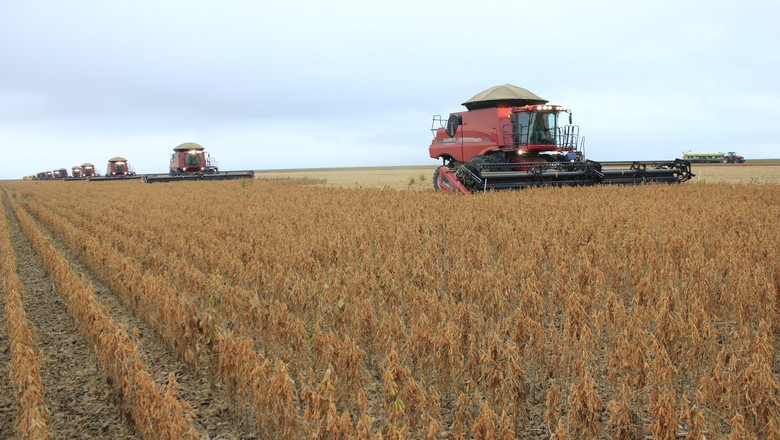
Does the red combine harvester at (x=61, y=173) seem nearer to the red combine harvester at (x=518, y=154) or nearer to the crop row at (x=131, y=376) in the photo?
the red combine harvester at (x=518, y=154)

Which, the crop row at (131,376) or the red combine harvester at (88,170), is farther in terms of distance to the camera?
the red combine harvester at (88,170)

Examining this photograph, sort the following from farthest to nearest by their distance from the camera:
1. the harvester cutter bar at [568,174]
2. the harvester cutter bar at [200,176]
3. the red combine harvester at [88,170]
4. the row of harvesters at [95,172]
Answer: the red combine harvester at [88,170] < the row of harvesters at [95,172] < the harvester cutter bar at [200,176] < the harvester cutter bar at [568,174]

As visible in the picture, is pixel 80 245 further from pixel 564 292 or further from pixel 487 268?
pixel 564 292

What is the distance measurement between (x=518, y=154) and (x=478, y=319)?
47.4 ft

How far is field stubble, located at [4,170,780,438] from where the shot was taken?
314 cm

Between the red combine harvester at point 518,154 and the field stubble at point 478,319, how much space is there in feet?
19.0

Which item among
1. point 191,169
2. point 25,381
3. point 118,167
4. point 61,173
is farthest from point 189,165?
point 61,173

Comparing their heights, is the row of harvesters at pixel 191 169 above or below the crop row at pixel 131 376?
above

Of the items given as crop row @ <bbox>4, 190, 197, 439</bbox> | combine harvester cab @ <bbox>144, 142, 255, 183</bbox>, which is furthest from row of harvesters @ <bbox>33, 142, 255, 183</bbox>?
crop row @ <bbox>4, 190, 197, 439</bbox>

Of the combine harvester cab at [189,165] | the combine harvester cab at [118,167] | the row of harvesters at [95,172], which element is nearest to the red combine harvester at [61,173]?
the row of harvesters at [95,172]

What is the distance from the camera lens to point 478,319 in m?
4.53

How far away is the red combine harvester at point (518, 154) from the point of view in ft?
54.6

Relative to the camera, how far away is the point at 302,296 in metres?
5.52

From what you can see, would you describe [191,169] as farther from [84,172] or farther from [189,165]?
[84,172]
